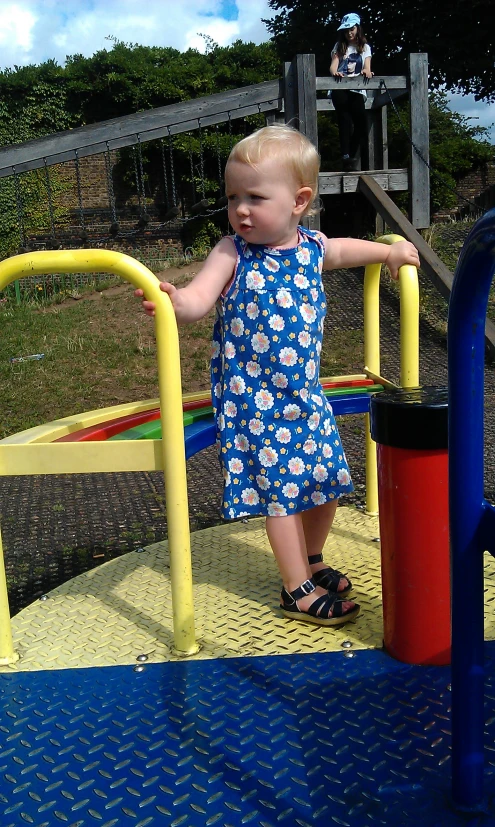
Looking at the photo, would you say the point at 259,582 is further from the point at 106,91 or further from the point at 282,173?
the point at 106,91

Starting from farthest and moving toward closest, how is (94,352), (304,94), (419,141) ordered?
(419,141)
(304,94)
(94,352)

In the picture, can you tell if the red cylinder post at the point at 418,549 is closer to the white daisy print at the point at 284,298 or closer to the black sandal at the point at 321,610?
the black sandal at the point at 321,610

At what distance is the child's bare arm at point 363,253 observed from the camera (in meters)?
2.03

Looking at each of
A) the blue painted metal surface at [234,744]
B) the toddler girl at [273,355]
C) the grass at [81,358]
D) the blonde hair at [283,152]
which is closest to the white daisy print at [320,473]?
the toddler girl at [273,355]

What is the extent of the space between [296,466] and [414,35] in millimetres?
18735

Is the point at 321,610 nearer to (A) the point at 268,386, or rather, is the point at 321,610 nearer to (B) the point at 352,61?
(A) the point at 268,386

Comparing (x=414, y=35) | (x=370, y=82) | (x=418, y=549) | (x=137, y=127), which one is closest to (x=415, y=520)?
(x=418, y=549)

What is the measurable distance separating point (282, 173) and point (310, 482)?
75 cm

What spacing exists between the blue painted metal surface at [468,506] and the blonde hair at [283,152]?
0.85 metres

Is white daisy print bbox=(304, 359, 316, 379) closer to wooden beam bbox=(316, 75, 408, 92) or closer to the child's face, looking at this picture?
the child's face

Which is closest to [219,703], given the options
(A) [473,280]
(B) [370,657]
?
(B) [370,657]

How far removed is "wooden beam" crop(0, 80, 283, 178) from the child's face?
13.9 ft

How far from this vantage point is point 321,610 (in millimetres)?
1856

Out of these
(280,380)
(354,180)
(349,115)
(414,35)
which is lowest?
(280,380)
